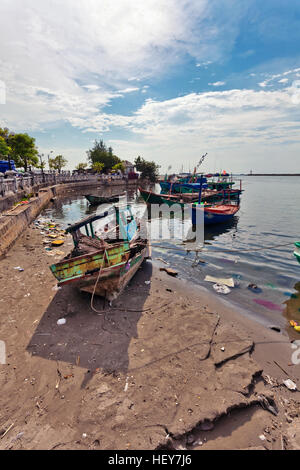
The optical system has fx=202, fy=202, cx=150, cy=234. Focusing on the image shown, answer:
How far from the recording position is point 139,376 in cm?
377

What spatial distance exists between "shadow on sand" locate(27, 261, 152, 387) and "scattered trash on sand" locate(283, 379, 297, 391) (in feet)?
10.2

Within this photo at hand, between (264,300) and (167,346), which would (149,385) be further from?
(264,300)

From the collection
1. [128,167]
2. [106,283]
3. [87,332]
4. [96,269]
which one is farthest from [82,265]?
[128,167]

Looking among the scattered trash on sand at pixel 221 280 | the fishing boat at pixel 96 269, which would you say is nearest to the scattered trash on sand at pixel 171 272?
the scattered trash on sand at pixel 221 280

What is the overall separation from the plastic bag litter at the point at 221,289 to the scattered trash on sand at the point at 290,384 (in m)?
3.61

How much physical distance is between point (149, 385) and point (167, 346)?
105cm

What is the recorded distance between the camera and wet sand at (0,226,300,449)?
290 cm

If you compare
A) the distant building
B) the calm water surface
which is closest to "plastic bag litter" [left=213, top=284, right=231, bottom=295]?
the calm water surface

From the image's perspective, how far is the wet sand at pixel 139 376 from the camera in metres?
2.90

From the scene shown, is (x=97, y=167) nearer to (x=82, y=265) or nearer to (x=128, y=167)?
(x=128, y=167)

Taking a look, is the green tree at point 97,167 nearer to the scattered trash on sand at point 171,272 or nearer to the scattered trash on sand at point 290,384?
the scattered trash on sand at point 171,272

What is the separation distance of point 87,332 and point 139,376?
1.76 metres

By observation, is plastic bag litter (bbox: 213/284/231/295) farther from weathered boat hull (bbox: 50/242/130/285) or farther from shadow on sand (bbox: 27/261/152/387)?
weathered boat hull (bbox: 50/242/130/285)
